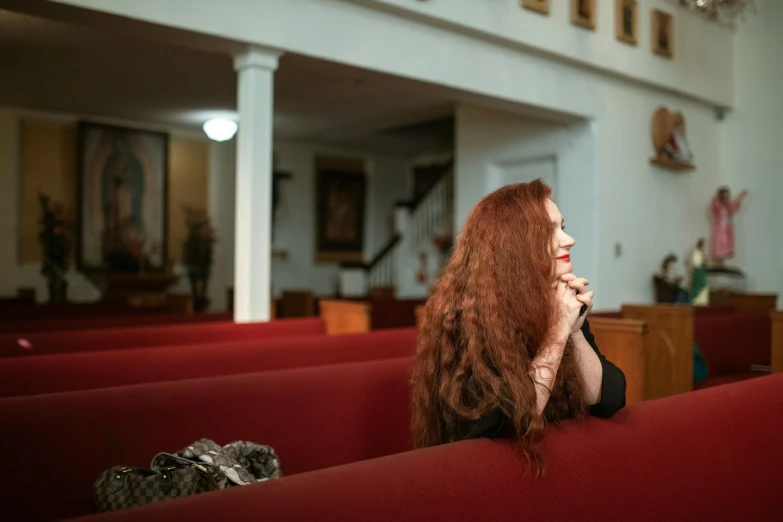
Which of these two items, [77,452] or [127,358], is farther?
[127,358]

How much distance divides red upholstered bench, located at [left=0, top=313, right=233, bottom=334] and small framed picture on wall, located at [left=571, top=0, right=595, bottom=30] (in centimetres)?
473

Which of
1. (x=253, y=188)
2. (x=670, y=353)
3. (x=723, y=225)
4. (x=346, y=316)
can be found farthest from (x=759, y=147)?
(x=253, y=188)

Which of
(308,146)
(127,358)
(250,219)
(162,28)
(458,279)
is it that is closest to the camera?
(458,279)

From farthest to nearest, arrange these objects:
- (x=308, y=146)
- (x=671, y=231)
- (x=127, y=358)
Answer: (x=308, y=146) → (x=671, y=231) → (x=127, y=358)

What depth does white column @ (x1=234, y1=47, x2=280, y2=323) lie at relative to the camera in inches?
206

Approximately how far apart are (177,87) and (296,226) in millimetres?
4356

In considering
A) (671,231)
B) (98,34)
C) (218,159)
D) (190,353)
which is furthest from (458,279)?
(218,159)

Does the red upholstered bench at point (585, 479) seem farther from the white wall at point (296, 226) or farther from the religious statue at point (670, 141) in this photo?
the white wall at point (296, 226)

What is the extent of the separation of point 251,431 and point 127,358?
858 mm

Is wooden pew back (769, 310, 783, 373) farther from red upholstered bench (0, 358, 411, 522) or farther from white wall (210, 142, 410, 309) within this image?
white wall (210, 142, 410, 309)

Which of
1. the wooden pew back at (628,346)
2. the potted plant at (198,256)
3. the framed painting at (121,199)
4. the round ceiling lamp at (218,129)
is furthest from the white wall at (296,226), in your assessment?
the wooden pew back at (628,346)

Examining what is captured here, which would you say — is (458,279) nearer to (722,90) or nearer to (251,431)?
(251,431)

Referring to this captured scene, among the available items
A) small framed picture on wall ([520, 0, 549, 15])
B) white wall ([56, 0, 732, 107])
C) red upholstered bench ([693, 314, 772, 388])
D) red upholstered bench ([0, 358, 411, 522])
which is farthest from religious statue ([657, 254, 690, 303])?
red upholstered bench ([0, 358, 411, 522])

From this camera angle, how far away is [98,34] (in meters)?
6.43
